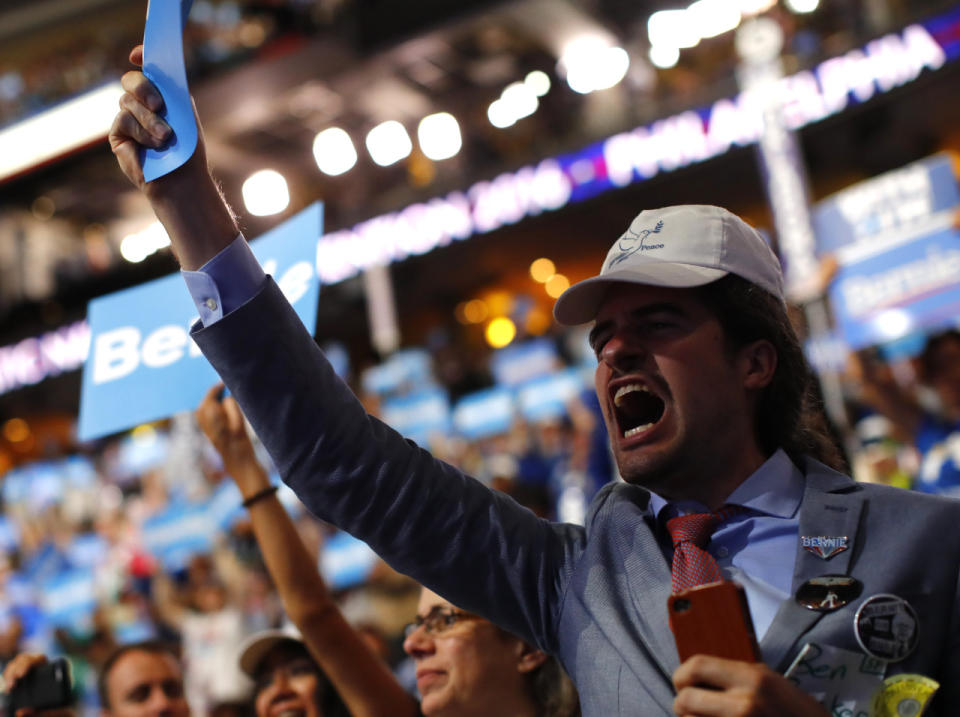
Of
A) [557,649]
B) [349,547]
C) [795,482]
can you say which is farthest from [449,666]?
[349,547]

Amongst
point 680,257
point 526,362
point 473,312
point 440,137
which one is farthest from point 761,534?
point 473,312

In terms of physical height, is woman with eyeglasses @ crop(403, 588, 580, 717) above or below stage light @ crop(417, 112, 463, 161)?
below

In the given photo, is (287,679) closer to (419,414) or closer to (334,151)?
(419,414)

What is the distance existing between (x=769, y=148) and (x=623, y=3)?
8.85 m

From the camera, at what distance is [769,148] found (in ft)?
17.6

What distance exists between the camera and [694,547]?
1273mm

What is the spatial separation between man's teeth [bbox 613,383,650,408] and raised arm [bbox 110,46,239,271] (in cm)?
58

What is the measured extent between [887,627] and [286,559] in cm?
114

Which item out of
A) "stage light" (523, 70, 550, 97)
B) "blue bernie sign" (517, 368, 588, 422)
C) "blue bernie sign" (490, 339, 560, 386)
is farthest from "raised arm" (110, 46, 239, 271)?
"stage light" (523, 70, 550, 97)

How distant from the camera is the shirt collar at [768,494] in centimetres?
137

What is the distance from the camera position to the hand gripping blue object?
47.6 inches

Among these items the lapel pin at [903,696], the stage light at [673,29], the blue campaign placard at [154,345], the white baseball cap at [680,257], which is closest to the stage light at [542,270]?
the stage light at [673,29]

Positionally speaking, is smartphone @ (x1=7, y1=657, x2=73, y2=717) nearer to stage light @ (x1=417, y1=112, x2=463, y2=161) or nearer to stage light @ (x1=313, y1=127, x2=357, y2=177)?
stage light @ (x1=313, y1=127, x2=357, y2=177)

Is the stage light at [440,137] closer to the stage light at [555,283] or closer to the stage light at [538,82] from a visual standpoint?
the stage light at [538,82]
